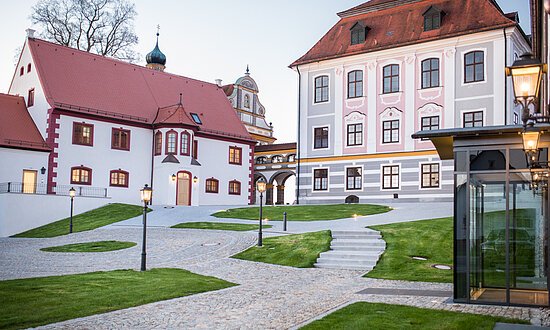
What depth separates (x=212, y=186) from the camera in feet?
144

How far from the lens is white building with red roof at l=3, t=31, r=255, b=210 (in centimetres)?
3641

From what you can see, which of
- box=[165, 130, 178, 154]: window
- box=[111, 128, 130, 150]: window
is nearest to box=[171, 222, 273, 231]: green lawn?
box=[165, 130, 178, 154]: window

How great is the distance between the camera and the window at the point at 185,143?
40.4m

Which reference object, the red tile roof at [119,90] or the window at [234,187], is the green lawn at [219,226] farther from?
the window at [234,187]

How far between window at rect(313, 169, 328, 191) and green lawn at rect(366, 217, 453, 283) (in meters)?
16.1

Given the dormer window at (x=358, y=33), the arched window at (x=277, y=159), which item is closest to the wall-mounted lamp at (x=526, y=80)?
the dormer window at (x=358, y=33)

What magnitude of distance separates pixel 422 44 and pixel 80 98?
21575 mm

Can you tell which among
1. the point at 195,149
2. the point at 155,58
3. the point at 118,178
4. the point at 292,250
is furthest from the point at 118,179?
the point at 292,250

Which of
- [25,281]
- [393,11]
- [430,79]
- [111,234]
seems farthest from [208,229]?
[393,11]

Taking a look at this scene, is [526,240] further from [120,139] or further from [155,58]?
[155,58]

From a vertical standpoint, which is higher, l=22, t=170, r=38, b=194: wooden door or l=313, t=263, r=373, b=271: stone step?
l=22, t=170, r=38, b=194: wooden door

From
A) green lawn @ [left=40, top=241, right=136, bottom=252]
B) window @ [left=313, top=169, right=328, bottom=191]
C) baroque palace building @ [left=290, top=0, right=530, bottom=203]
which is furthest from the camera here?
window @ [left=313, top=169, right=328, bottom=191]

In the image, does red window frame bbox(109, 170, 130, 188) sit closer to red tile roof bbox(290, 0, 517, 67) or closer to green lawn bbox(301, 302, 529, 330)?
red tile roof bbox(290, 0, 517, 67)

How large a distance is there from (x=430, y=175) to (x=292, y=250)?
18.1 meters
